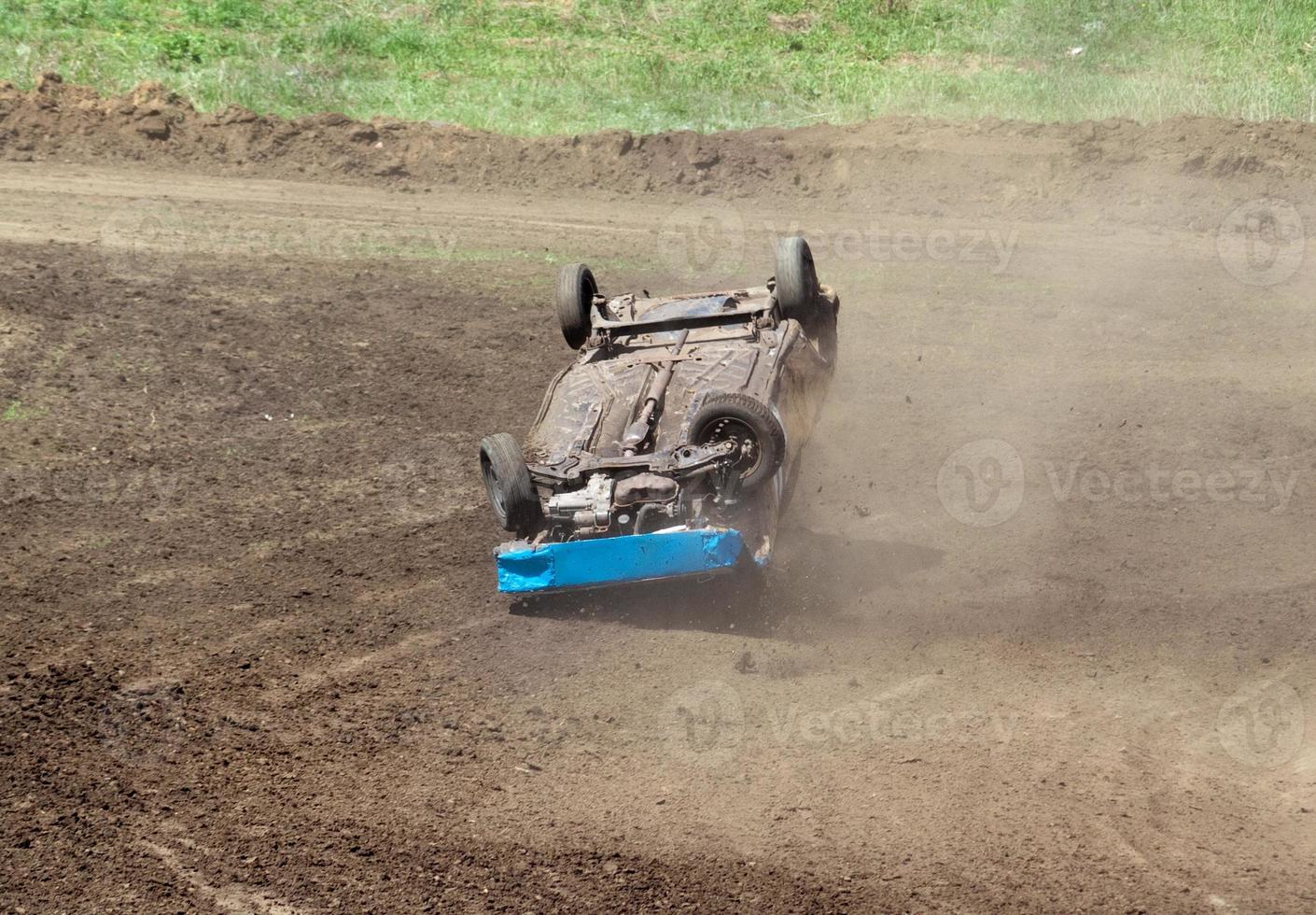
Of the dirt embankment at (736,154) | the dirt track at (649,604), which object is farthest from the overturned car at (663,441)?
the dirt embankment at (736,154)

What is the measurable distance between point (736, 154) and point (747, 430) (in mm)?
10327

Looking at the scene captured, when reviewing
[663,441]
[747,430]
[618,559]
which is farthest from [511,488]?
[747,430]

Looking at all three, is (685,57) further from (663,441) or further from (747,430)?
(747,430)

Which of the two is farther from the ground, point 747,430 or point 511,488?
point 747,430

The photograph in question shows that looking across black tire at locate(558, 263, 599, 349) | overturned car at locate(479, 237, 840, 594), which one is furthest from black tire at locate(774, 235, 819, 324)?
black tire at locate(558, 263, 599, 349)

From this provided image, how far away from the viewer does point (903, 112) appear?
19.7 meters

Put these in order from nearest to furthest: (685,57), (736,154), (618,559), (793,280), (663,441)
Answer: (618,559) < (663,441) < (793,280) < (736,154) < (685,57)

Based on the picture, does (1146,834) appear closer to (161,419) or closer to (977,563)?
(977,563)

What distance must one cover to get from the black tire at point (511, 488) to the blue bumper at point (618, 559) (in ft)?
1.20

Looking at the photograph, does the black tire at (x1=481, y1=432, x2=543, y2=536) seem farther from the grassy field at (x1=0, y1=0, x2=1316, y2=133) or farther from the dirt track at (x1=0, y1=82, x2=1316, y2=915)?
the grassy field at (x1=0, y1=0, x2=1316, y2=133)

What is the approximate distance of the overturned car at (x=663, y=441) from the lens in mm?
7750

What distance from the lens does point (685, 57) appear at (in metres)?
23.5

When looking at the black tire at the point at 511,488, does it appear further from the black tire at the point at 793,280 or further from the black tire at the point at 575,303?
the black tire at the point at 793,280

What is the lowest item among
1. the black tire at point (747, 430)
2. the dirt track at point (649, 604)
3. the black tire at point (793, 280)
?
the dirt track at point (649, 604)
